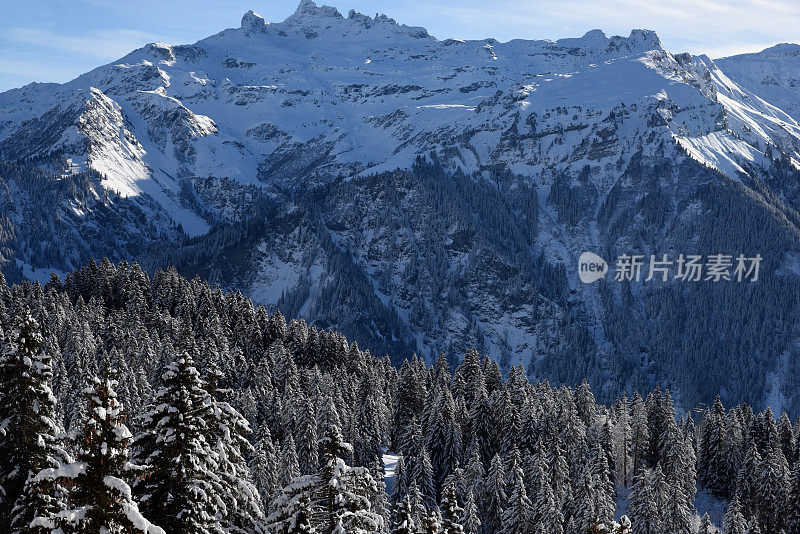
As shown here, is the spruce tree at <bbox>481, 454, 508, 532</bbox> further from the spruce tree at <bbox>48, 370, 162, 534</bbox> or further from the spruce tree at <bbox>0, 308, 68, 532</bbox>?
the spruce tree at <bbox>48, 370, 162, 534</bbox>

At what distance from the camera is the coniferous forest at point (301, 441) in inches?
698

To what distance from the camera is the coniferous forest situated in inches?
698

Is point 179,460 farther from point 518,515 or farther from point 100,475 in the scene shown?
point 518,515

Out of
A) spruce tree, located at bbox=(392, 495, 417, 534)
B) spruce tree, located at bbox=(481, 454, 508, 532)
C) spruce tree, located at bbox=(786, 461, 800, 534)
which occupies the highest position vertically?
spruce tree, located at bbox=(392, 495, 417, 534)

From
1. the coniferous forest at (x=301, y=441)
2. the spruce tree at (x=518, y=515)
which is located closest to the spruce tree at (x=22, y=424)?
the coniferous forest at (x=301, y=441)

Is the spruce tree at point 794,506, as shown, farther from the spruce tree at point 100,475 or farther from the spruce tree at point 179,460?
the spruce tree at point 100,475

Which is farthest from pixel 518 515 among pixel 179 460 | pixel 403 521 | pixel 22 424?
pixel 179 460

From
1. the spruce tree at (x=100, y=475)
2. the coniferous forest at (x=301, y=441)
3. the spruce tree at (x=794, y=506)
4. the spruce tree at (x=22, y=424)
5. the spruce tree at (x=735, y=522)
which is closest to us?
the spruce tree at (x=100, y=475)

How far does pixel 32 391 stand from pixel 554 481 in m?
65.6

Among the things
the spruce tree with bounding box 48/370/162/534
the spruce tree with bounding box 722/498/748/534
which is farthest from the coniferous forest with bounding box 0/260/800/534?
the spruce tree with bounding box 722/498/748/534

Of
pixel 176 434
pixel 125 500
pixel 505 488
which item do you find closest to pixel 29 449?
pixel 176 434

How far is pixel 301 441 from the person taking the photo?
74.8 meters

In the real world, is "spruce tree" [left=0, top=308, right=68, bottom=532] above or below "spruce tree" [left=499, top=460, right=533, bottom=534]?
above

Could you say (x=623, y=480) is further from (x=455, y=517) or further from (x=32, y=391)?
(x=32, y=391)
